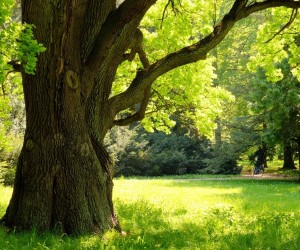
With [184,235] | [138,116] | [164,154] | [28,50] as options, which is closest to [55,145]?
[28,50]

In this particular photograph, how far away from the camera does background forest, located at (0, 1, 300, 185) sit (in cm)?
1377

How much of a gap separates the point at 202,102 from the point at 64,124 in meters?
8.48

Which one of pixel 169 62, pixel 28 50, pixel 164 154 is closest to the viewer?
pixel 28 50

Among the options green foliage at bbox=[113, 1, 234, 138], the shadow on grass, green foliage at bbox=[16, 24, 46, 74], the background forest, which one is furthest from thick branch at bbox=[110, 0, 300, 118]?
green foliage at bbox=[113, 1, 234, 138]

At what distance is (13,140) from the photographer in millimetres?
23672

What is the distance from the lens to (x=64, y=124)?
730 cm

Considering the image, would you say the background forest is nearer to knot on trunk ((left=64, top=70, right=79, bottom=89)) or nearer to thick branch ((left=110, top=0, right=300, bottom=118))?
knot on trunk ((left=64, top=70, right=79, bottom=89))

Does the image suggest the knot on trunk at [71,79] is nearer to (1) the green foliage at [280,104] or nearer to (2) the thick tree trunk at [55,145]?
(2) the thick tree trunk at [55,145]

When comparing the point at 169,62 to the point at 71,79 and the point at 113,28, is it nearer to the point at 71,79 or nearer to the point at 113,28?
the point at 113,28

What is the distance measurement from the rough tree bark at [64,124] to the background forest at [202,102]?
712 millimetres

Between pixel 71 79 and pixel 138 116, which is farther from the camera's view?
pixel 138 116

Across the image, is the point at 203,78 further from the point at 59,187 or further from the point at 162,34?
the point at 59,187

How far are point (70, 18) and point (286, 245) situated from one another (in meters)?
5.07

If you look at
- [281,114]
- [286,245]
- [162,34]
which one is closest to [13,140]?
[162,34]
